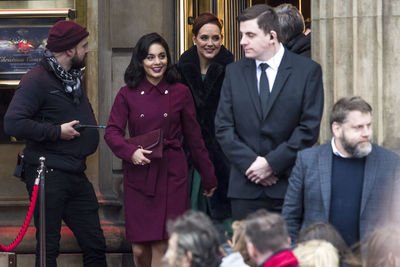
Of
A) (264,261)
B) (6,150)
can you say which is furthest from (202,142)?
(264,261)

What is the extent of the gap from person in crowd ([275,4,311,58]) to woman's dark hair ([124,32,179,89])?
2.87 ft

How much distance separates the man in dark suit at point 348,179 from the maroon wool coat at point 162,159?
5.27 ft

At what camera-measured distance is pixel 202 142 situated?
7332 mm

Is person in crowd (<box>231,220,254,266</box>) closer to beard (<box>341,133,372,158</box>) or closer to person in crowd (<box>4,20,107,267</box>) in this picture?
beard (<box>341,133,372,158</box>)

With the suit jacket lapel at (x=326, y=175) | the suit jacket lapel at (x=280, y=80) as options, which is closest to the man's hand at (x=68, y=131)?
the suit jacket lapel at (x=280, y=80)

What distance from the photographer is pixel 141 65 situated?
287 inches

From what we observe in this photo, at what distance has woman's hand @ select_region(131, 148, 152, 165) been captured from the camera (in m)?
7.01

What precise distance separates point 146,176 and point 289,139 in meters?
1.39

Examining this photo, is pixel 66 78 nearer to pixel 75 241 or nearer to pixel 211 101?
pixel 211 101

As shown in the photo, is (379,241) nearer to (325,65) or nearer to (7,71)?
(325,65)

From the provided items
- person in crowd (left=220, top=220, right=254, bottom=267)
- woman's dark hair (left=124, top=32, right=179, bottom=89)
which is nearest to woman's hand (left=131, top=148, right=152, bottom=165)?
woman's dark hair (left=124, top=32, right=179, bottom=89)

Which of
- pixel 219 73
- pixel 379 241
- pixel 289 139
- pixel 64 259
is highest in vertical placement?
pixel 219 73

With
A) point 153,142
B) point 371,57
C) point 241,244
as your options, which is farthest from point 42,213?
point 371,57

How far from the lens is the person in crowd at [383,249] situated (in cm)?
507
